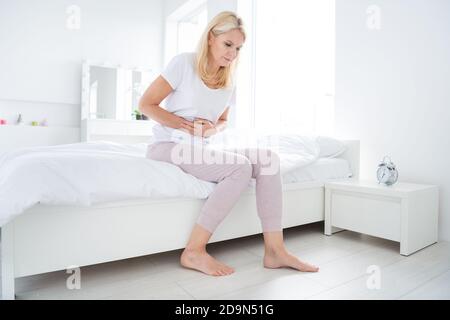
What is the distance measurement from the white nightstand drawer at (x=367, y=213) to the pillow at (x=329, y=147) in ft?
1.11

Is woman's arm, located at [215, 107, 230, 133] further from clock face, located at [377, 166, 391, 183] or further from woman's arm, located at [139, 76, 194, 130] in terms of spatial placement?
clock face, located at [377, 166, 391, 183]

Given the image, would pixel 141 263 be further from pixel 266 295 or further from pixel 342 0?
pixel 342 0

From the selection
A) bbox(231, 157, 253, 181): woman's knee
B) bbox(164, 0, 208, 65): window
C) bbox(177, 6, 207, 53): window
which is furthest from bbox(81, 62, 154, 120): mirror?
bbox(231, 157, 253, 181): woman's knee

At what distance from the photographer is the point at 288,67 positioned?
9.87 feet

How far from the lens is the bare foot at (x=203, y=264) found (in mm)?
1276

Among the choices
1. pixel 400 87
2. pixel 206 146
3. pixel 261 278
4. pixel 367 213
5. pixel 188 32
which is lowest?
pixel 261 278

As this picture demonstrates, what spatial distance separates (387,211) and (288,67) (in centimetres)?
179

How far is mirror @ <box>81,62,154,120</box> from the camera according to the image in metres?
3.85

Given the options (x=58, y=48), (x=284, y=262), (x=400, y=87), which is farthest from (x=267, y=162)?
(x=58, y=48)

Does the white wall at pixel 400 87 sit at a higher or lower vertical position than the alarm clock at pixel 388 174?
higher

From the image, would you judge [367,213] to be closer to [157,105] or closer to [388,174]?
[388,174]

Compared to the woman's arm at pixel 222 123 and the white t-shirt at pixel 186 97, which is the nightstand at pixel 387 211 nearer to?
the woman's arm at pixel 222 123

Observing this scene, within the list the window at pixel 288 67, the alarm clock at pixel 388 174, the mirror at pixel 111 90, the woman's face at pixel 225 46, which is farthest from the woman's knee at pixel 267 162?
the mirror at pixel 111 90
